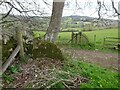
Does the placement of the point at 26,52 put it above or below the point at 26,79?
above

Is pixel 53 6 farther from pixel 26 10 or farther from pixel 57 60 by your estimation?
pixel 57 60

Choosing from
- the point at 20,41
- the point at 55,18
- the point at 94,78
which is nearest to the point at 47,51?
the point at 20,41

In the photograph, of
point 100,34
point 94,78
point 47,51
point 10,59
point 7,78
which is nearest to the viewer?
point 7,78

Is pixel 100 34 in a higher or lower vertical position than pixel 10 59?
lower

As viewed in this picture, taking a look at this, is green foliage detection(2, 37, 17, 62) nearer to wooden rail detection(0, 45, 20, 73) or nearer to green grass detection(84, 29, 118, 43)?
wooden rail detection(0, 45, 20, 73)

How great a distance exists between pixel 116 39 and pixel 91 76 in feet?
51.5

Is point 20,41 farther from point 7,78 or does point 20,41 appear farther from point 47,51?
point 7,78

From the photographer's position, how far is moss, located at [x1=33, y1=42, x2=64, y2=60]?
7.89 m

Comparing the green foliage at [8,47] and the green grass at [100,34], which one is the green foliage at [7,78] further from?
the green grass at [100,34]

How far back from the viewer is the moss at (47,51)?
789cm

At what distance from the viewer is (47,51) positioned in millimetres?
7934

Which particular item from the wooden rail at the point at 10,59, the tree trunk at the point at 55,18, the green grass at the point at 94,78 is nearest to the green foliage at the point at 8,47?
the wooden rail at the point at 10,59

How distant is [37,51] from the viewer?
796 cm

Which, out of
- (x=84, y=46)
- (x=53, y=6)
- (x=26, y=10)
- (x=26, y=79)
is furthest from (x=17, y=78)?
(x=84, y=46)
